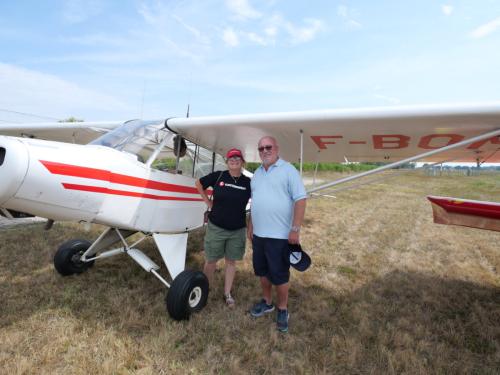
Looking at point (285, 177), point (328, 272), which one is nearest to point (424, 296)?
point (328, 272)

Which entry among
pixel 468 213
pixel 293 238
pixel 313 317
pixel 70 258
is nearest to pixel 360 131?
pixel 293 238

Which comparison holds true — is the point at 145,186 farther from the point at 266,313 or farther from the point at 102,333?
the point at 266,313

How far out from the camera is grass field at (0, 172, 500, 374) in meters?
2.23

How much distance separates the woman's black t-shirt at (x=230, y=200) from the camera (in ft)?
9.77

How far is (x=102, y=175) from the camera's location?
2605mm

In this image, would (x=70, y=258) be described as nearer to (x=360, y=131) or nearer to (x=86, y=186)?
(x=86, y=186)

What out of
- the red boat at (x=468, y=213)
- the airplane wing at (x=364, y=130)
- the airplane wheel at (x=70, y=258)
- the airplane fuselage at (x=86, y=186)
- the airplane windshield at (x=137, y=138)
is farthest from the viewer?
the red boat at (x=468, y=213)

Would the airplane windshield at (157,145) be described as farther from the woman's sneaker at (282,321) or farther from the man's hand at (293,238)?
the woman's sneaker at (282,321)

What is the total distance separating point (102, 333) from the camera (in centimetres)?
250

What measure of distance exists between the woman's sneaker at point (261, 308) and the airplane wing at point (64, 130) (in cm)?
383

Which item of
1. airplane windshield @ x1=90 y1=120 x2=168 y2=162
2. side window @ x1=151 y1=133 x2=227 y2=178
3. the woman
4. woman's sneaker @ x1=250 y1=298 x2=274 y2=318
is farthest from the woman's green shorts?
airplane windshield @ x1=90 y1=120 x2=168 y2=162

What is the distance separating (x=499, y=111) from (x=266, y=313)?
2.82 meters

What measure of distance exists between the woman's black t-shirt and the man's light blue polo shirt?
1.31 ft

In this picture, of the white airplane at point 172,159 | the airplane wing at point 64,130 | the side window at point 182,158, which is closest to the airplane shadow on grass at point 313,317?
the white airplane at point 172,159
